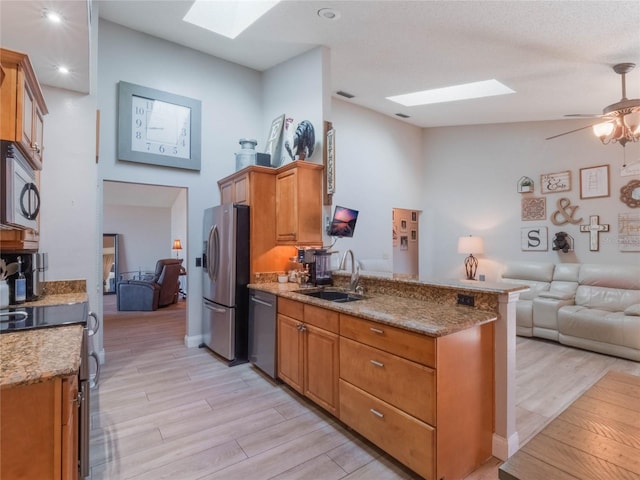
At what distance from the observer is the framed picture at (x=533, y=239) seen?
5.31 metres

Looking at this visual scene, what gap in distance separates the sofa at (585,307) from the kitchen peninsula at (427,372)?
288cm

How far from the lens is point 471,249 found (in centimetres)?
577

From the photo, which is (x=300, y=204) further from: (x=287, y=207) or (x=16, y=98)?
(x=16, y=98)

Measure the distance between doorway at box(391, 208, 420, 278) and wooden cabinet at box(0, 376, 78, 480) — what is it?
20.5ft

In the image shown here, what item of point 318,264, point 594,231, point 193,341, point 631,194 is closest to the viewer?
point 318,264

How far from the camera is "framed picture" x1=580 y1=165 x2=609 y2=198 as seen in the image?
4.76 m

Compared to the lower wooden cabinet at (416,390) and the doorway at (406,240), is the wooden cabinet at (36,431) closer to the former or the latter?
the lower wooden cabinet at (416,390)

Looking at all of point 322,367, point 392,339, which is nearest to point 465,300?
point 392,339

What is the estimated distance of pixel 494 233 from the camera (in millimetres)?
5938

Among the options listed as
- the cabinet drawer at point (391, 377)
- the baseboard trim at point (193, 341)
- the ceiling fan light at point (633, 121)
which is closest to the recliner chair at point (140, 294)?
the baseboard trim at point (193, 341)

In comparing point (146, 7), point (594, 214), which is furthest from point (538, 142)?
point (146, 7)

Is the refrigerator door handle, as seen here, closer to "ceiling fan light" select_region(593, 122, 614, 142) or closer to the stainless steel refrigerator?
the stainless steel refrigerator

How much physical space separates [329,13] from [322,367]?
3.16 meters

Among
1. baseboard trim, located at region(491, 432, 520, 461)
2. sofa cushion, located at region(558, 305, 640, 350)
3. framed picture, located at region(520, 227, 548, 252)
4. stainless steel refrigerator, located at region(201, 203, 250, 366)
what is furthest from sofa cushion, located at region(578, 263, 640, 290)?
stainless steel refrigerator, located at region(201, 203, 250, 366)
